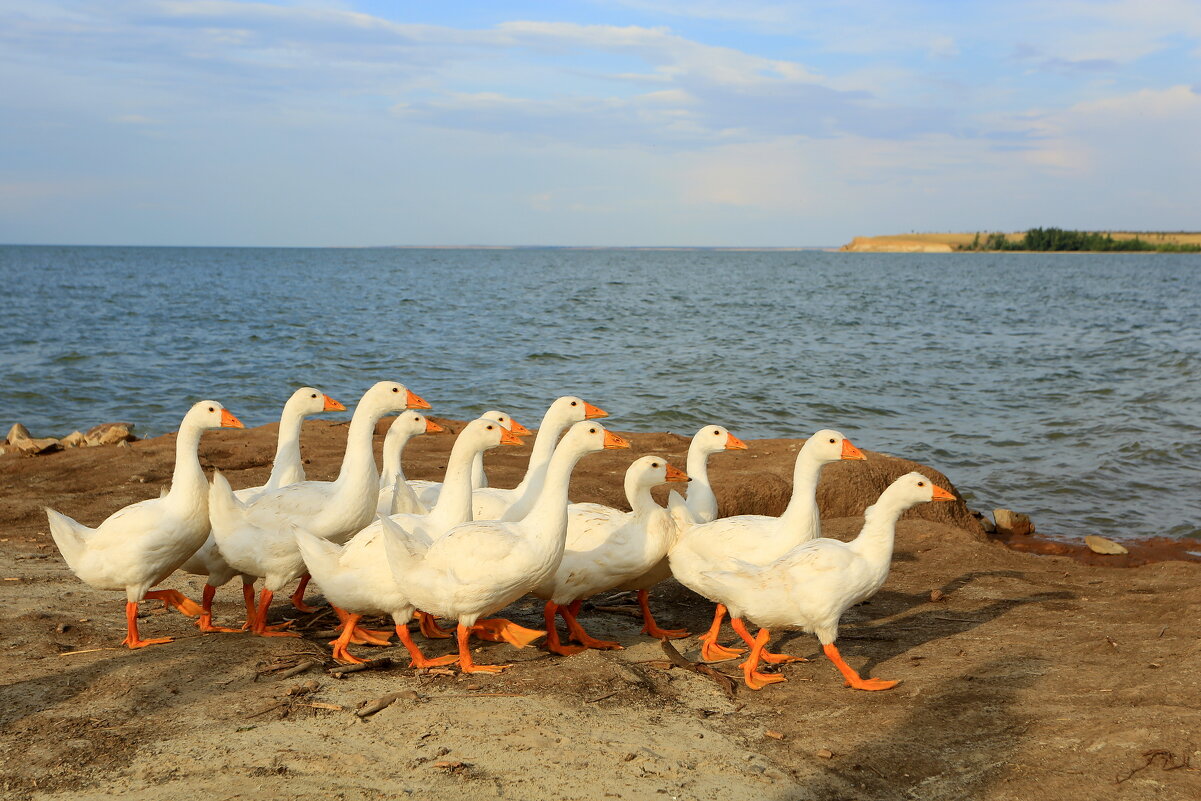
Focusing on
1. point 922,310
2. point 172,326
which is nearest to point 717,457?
point 172,326

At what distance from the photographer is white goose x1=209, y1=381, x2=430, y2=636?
21.2 ft

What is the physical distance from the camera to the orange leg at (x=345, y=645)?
5.96m

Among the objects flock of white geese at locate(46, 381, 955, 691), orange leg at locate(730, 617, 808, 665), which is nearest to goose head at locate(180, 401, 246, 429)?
flock of white geese at locate(46, 381, 955, 691)

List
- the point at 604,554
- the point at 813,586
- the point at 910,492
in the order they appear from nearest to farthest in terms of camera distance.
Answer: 1. the point at 813,586
2. the point at 910,492
3. the point at 604,554

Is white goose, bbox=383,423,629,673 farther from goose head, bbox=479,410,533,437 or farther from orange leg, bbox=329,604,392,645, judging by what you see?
goose head, bbox=479,410,533,437

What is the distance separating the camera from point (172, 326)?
35.1 m

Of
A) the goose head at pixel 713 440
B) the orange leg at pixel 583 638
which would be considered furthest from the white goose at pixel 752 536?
the goose head at pixel 713 440

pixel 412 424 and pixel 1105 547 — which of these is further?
pixel 1105 547

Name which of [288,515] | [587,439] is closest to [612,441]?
[587,439]

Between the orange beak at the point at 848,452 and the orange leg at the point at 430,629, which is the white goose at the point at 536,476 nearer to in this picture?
the orange leg at the point at 430,629

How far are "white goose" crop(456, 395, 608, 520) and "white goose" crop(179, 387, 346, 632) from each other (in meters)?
1.39

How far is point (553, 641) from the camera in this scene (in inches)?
254

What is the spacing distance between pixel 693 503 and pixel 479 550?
8.16 feet

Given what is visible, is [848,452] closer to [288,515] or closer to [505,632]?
[505,632]
